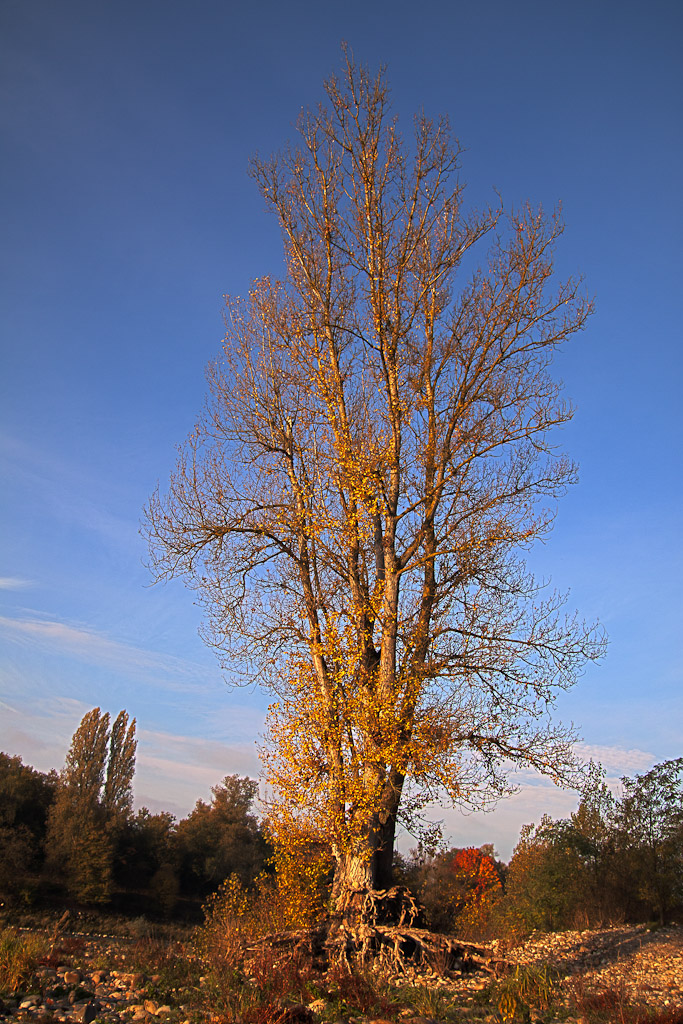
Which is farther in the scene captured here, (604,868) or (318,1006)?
(604,868)

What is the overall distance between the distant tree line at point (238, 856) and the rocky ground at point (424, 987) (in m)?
2.11

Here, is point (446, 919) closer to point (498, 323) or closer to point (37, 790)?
point (498, 323)

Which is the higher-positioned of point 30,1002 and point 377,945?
point 377,945

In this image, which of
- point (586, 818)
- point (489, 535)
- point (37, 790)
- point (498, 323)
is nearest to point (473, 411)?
point (498, 323)

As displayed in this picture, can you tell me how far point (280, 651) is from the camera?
12.1 meters

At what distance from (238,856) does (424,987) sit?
32.4 meters

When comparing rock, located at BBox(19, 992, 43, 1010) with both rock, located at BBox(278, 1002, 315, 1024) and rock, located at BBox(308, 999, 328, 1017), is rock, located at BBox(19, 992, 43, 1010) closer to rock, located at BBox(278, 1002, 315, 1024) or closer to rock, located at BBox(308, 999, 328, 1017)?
rock, located at BBox(278, 1002, 315, 1024)

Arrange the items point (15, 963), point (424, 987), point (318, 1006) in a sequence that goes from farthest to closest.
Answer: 1. point (15, 963)
2. point (424, 987)
3. point (318, 1006)

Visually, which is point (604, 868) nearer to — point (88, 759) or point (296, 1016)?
point (296, 1016)

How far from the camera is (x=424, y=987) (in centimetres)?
731

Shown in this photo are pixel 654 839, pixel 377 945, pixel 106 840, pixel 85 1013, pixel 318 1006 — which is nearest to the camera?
pixel 85 1013

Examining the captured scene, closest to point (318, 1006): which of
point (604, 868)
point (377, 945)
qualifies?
point (377, 945)

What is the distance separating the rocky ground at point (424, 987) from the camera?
6395 millimetres

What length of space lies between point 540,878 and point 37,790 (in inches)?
1015
